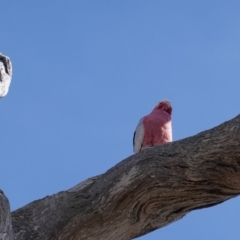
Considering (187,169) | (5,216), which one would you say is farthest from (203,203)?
(5,216)

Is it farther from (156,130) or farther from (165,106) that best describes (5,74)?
(165,106)

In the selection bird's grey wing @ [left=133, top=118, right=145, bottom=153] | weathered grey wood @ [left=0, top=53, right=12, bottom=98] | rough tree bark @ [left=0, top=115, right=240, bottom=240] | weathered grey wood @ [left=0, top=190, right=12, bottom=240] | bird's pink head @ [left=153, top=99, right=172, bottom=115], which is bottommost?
weathered grey wood @ [left=0, top=190, right=12, bottom=240]

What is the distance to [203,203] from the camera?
3.57 m

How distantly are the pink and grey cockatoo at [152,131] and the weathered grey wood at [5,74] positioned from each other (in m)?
2.99

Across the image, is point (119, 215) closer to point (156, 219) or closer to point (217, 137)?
point (156, 219)

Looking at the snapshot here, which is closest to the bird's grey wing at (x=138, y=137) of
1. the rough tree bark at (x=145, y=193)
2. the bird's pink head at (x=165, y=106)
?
the bird's pink head at (x=165, y=106)

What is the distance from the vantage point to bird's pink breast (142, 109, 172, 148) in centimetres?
643

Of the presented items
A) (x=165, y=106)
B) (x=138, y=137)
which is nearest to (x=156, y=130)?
(x=138, y=137)

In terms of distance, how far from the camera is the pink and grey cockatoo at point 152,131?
21.1ft

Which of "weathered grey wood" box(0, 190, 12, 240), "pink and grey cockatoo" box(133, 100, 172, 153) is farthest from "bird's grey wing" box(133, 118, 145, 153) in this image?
"weathered grey wood" box(0, 190, 12, 240)

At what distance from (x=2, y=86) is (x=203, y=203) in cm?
108

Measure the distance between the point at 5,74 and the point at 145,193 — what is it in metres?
0.86

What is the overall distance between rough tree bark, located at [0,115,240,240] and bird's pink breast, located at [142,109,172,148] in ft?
8.82

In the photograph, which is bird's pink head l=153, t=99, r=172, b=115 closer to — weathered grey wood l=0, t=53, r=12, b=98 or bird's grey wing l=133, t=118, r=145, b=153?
bird's grey wing l=133, t=118, r=145, b=153
